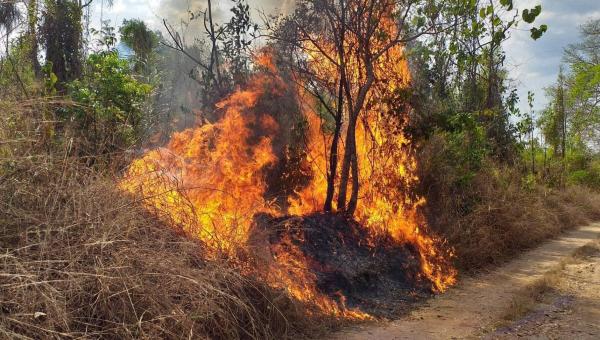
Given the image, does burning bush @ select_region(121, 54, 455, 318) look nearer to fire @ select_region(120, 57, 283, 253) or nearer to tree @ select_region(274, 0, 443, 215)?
fire @ select_region(120, 57, 283, 253)

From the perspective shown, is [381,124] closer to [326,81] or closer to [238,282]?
[326,81]

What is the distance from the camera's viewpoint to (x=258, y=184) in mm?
8938

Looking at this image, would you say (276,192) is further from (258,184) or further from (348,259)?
(348,259)

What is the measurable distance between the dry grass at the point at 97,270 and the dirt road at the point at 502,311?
4.57ft

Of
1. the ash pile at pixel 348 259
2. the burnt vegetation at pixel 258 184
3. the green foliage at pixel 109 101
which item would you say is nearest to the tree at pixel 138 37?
the burnt vegetation at pixel 258 184

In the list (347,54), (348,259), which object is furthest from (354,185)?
(347,54)

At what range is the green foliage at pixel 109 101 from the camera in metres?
7.99

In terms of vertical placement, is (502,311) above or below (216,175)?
below

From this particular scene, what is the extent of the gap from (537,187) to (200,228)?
1467cm

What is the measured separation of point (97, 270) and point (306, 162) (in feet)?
19.6

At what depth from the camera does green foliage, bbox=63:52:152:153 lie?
26.2ft

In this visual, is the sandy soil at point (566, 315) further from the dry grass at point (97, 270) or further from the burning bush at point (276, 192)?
the dry grass at point (97, 270)

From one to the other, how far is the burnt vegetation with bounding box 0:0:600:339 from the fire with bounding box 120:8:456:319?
0.13ft

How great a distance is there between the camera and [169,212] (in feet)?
19.6
